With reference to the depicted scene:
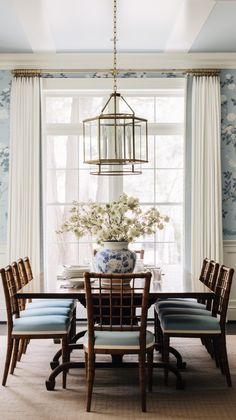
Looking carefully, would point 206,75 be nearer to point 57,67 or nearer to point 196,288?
point 57,67

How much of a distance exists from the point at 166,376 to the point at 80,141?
334cm

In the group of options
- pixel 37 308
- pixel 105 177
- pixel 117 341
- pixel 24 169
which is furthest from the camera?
pixel 105 177

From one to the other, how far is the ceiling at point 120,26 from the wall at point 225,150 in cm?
35

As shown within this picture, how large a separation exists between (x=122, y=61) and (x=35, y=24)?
137 centimetres

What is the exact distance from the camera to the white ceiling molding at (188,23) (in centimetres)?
496

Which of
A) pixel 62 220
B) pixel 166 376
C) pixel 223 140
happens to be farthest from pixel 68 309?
pixel 223 140

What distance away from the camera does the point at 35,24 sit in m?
5.48

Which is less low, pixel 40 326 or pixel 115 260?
pixel 115 260

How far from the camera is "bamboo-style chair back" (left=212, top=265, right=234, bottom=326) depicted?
4059 millimetres

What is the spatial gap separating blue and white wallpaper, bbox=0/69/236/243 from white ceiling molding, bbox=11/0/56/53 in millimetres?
548

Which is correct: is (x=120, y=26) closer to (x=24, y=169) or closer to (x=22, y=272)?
(x=24, y=169)

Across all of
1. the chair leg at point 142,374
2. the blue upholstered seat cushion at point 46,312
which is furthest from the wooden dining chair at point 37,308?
the chair leg at point 142,374

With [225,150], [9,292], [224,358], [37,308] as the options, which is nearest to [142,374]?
[224,358]

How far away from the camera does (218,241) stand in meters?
6.55
